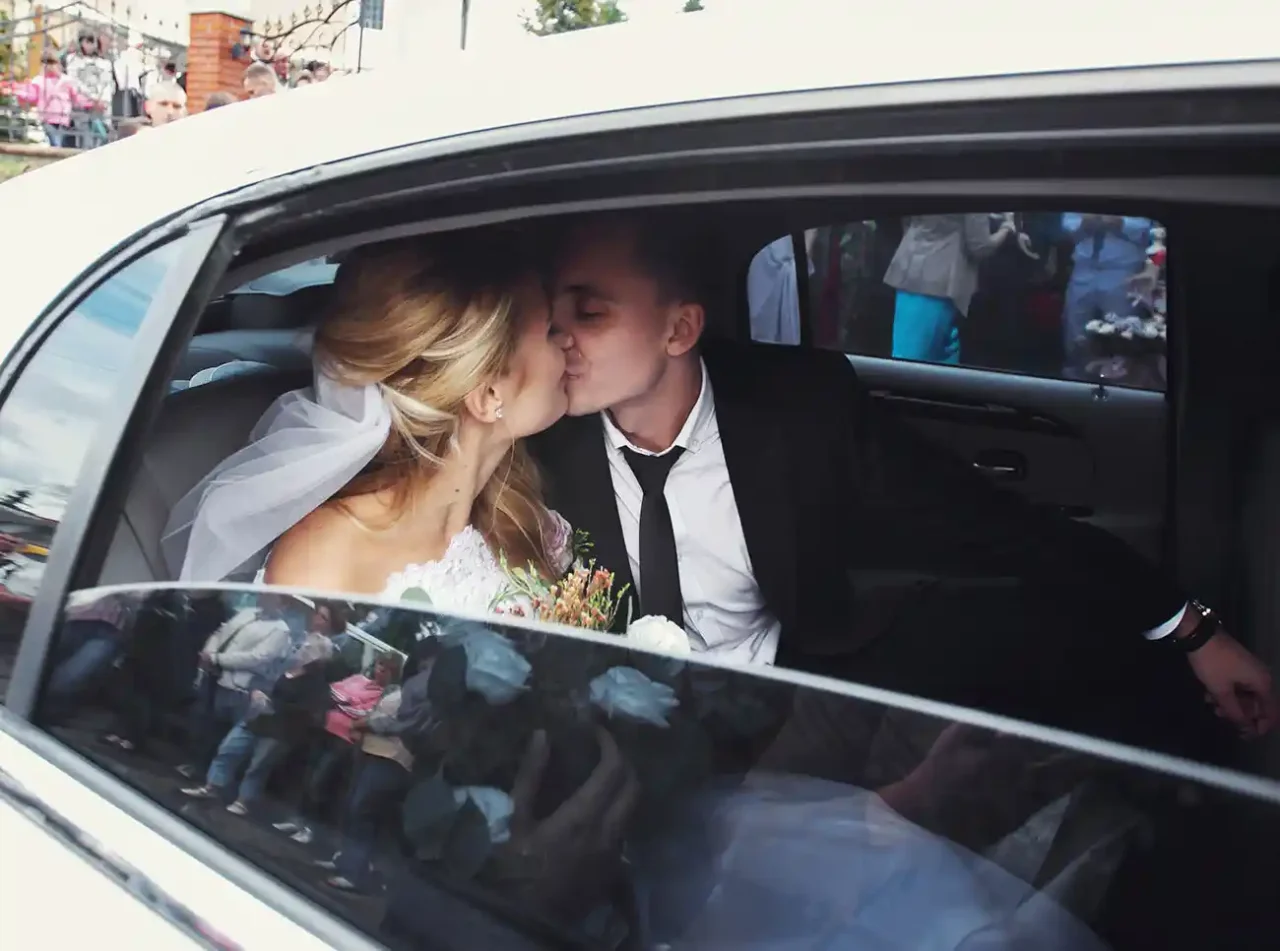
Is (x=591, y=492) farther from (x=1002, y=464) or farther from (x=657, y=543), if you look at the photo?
(x=1002, y=464)

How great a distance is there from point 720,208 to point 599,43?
0.26 m

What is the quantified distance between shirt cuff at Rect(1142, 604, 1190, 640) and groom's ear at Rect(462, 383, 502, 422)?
3.31 ft

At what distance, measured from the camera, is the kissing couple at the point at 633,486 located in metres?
1.44

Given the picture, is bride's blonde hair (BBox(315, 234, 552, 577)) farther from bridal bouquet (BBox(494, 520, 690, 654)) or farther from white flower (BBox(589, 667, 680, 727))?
white flower (BBox(589, 667, 680, 727))

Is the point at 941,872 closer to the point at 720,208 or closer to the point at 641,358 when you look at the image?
the point at 720,208

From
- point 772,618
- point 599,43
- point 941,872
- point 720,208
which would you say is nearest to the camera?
point 941,872

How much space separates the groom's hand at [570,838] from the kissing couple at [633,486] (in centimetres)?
24

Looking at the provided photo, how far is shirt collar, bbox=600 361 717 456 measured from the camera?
66.4 inches

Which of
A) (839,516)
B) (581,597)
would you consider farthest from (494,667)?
(839,516)

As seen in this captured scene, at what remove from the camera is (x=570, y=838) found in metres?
1.06

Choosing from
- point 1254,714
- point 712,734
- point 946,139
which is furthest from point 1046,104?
point 1254,714

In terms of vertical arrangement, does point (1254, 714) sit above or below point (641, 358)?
below

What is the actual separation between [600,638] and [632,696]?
8 centimetres

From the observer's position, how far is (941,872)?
3.38 ft
